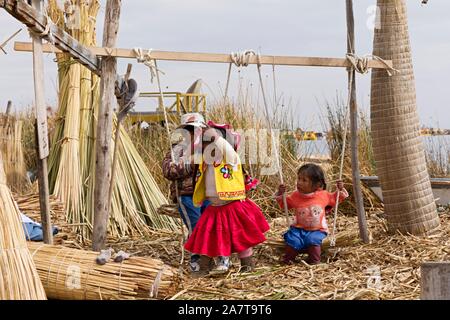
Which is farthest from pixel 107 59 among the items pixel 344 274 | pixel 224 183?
pixel 344 274

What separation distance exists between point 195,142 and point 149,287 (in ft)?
4.04

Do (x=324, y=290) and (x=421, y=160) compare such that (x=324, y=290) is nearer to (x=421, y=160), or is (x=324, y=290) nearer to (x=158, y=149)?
(x=421, y=160)

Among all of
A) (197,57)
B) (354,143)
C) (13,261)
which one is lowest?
(13,261)

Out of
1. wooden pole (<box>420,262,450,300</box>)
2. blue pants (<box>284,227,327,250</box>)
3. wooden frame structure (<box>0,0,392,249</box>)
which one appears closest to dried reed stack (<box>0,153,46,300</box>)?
wooden frame structure (<box>0,0,392,249</box>)

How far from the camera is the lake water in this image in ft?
27.0

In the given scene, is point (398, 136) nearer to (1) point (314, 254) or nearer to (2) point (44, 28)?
(1) point (314, 254)

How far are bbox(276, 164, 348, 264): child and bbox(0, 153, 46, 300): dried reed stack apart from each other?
2060 millimetres

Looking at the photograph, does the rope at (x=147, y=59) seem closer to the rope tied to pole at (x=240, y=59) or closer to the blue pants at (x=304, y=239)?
the rope tied to pole at (x=240, y=59)

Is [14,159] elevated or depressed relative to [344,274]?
elevated

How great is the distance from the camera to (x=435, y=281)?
291cm

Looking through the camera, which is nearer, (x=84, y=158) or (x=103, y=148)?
(x=103, y=148)

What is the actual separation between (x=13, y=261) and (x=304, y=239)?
2.28m
